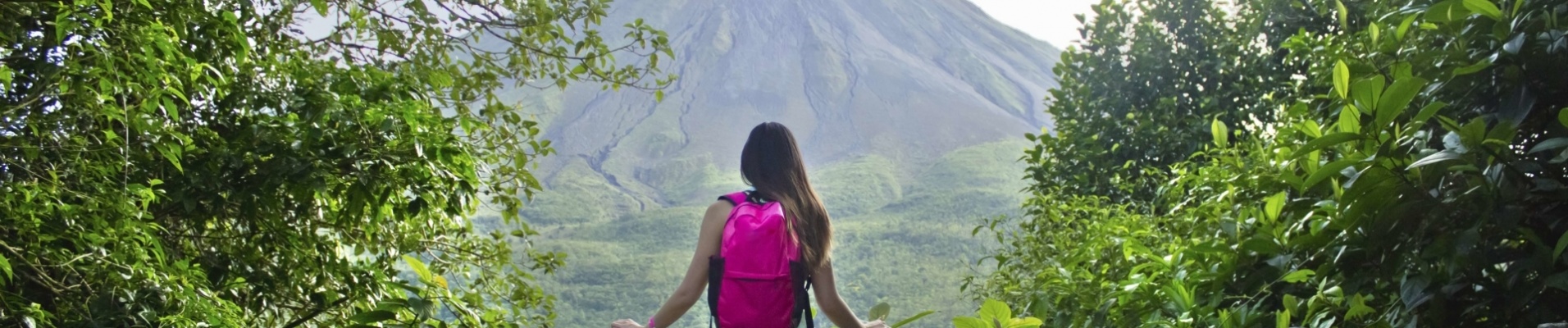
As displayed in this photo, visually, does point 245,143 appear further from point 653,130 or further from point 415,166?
point 653,130

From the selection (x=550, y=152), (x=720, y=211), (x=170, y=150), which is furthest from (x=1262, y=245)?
(x=550, y=152)

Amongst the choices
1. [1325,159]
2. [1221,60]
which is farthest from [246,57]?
[1221,60]

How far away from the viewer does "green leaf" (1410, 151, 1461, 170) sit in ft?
3.10

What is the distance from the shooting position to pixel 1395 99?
1.00 m

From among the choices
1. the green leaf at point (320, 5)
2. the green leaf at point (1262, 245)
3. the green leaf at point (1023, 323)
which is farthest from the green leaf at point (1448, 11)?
the green leaf at point (320, 5)

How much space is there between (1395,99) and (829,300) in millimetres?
1016

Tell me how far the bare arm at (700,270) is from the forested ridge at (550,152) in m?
0.32

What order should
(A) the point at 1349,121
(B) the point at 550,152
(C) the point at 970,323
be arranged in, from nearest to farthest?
(C) the point at 970,323
(A) the point at 1349,121
(B) the point at 550,152

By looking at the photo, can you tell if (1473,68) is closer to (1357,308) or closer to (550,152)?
(1357,308)

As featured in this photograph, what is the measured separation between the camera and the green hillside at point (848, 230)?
17719 millimetres

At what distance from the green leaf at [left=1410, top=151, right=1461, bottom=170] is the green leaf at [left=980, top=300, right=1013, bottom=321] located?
39cm

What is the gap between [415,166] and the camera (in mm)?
2182

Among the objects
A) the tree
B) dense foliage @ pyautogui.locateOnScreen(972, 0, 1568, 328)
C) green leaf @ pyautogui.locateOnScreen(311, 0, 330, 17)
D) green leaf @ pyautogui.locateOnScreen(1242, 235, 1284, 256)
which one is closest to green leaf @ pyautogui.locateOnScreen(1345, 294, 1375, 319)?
dense foliage @ pyautogui.locateOnScreen(972, 0, 1568, 328)

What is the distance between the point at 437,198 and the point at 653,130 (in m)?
27.7
